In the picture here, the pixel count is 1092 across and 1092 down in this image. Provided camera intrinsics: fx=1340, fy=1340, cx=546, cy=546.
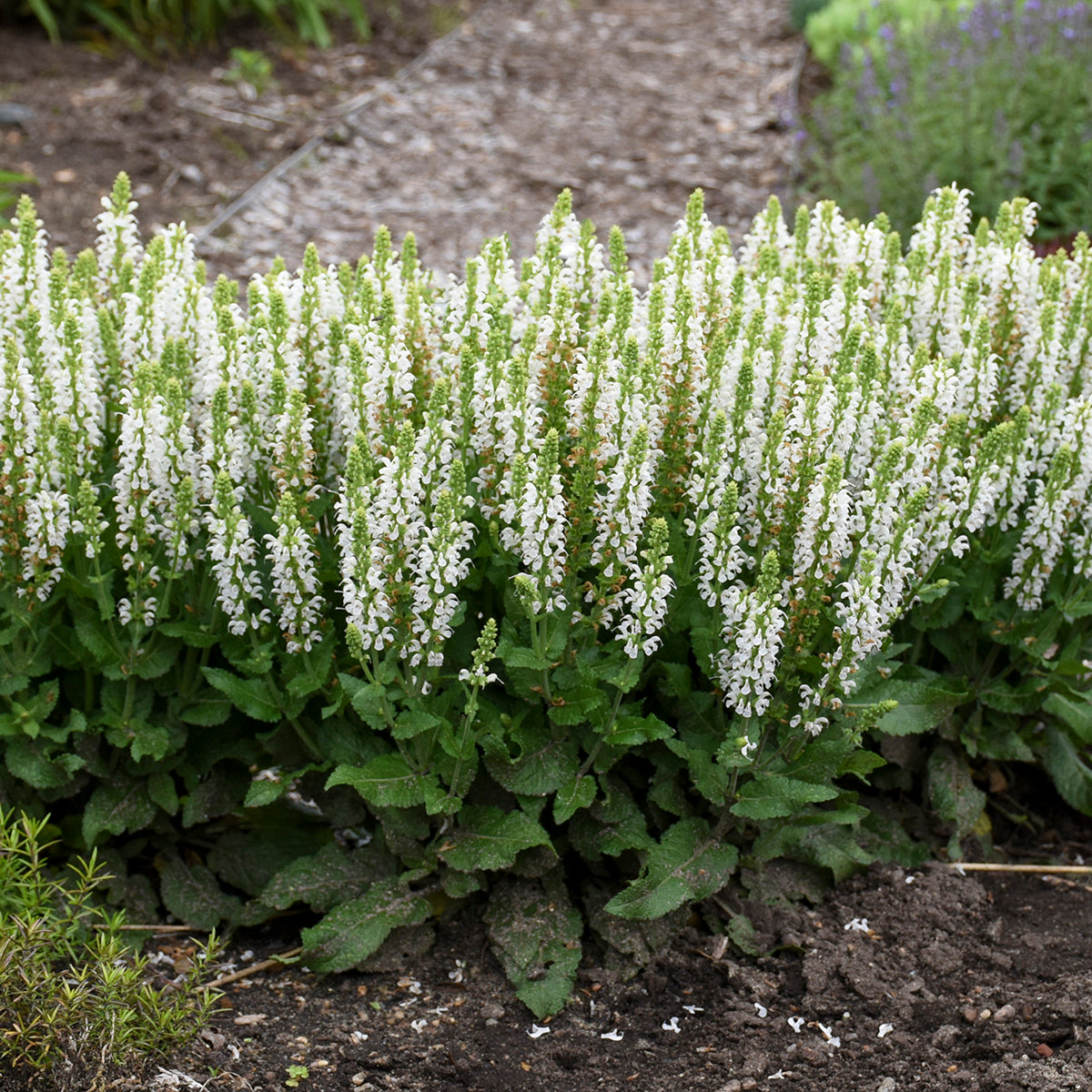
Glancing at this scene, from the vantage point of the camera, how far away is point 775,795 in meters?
3.30

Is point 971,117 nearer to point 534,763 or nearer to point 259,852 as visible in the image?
point 534,763

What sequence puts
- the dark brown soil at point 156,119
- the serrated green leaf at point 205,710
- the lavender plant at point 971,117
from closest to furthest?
the serrated green leaf at point 205,710, the lavender plant at point 971,117, the dark brown soil at point 156,119

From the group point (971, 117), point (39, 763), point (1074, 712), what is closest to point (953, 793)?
point (1074, 712)

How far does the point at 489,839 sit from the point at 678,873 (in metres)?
0.48

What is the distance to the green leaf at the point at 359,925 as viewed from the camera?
132 inches

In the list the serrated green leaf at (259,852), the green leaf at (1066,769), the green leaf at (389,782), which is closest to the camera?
the green leaf at (389,782)

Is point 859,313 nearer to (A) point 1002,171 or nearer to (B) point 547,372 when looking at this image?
(B) point 547,372

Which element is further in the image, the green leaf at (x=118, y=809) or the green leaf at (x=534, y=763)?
the green leaf at (x=118, y=809)

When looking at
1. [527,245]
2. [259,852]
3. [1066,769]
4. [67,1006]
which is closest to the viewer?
[67,1006]

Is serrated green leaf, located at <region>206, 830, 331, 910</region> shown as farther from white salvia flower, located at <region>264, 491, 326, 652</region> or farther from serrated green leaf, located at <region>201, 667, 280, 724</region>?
white salvia flower, located at <region>264, 491, 326, 652</region>

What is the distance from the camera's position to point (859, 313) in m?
3.70

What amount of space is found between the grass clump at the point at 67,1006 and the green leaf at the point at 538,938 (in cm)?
75

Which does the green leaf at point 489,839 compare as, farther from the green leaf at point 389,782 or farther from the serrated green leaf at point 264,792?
the serrated green leaf at point 264,792

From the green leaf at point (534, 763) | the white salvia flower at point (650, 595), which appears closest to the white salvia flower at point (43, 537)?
the green leaf at point (534, 763)
